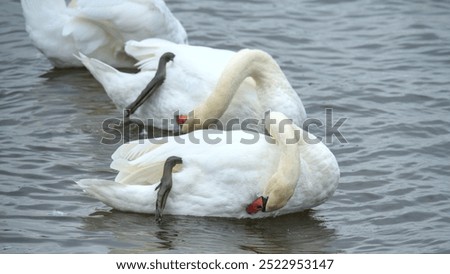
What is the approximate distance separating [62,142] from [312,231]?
2.70 m

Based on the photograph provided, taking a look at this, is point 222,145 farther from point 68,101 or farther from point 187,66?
point 68,101

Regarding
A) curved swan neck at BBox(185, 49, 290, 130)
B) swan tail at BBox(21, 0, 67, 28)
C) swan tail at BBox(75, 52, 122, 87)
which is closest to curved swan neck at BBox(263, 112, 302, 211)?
curved swan neck at BBox(185, 49, 290, 130)

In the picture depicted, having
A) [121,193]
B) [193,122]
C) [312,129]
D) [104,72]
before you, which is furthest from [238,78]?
[121,193]

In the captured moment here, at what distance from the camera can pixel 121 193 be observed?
816 centimetres

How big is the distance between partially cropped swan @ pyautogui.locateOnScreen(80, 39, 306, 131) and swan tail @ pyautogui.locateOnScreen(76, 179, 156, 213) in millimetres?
1182

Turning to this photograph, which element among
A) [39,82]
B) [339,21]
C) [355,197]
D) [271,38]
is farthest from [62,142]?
[339,21]

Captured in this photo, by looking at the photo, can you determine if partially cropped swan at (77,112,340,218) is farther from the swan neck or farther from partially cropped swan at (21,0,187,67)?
partially cropped swan at (21,0,187,67)

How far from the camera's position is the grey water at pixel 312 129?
308 inches

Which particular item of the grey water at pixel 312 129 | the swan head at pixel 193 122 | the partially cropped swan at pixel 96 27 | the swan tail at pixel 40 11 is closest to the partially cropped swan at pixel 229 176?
the grey water at pixel 312 129

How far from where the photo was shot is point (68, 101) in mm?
10953

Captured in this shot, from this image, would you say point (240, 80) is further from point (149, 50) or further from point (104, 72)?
point (104, 72)

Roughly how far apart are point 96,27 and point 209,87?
215cm

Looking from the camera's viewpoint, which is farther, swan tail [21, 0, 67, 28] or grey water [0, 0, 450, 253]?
swan tail [21, 0, 67, 28]

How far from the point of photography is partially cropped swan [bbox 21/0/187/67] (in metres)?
11.0
